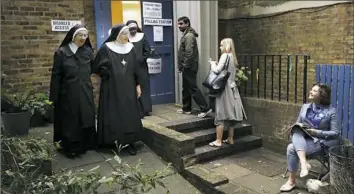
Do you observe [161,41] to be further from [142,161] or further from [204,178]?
[204,178]

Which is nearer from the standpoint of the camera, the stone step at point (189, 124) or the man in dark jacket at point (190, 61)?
the stone step at point (189, 124)

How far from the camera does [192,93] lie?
17.5 ft

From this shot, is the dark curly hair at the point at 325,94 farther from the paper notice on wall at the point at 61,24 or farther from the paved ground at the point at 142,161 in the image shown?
the paper notice on wall at the point at 61,24

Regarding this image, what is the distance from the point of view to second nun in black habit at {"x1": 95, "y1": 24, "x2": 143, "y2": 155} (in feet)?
13.3

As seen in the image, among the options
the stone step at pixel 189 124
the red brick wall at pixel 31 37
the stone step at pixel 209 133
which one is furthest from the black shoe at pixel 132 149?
the red brick wall at pixel 31 37

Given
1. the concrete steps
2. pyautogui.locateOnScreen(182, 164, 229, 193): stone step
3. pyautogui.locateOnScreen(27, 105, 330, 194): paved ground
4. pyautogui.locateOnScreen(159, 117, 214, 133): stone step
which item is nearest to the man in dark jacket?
pyautogui.locateOnScreen(159, 117, 214, 133): stone step

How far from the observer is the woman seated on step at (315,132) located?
3479mm

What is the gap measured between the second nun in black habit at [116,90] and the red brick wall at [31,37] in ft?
5.68

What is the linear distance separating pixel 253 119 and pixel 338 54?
1.80 metres

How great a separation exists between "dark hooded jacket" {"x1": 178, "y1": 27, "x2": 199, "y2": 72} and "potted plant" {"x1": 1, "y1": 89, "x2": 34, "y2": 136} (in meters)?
2.40

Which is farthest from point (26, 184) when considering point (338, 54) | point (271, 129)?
point (338, 54)

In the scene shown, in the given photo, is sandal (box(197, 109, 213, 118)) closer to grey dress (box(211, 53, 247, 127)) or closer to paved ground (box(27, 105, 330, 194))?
grey dress (box(211, 53, 247, 127))

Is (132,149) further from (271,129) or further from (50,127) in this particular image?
(271,129)

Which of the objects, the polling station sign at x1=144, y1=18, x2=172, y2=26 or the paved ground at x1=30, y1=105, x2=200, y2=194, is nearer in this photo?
the paved ground at x1=30, y1=105, x2=200, y2=194
